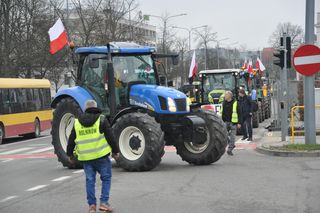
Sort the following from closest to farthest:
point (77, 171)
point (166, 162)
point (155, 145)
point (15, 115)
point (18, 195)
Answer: point (18, 195)
point (155, 145)
point (77, 171)
point (166, 162)
point (15, 115)

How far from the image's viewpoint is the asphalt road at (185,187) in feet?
27.0

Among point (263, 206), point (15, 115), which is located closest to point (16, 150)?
point (15, 115)

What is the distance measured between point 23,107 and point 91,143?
1901 centimetres

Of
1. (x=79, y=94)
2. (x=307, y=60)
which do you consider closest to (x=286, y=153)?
(x=307, y=60)

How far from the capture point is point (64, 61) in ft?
145

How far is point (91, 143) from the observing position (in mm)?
7801

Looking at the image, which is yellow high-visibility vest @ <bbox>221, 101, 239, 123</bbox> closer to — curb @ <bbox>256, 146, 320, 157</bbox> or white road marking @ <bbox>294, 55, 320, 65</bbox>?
curb @ <bbox>256, 146, 320, 157</bbox>

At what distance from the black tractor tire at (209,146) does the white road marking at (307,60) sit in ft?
11.5

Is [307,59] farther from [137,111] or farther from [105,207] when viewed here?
[105,207]

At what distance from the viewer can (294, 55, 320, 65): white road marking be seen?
1468 centimetres

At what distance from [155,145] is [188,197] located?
9.06ft

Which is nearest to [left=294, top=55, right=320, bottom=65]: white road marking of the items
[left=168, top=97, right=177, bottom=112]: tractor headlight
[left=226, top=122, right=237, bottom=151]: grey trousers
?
[left=226, top=122, right=237, bottom=151]: grey trousers

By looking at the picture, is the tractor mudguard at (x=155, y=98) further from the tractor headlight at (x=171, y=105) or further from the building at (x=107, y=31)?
the building at (x=107, y=31)

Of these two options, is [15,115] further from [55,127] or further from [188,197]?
[188,197]
